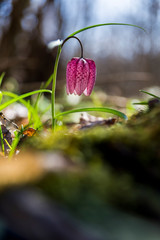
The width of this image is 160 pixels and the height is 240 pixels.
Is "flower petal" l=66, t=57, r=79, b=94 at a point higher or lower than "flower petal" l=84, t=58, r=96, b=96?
lower

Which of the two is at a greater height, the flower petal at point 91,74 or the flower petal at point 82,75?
the flower petal at point 91,74

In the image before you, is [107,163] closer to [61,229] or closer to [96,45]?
[61,229]

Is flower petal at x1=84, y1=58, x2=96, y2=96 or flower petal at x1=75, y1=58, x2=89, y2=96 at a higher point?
flower petal at x1=84, y1=58, x2=96, y2=96

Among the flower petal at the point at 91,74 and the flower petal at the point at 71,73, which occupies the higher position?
the flower petal at the point at 91,74
